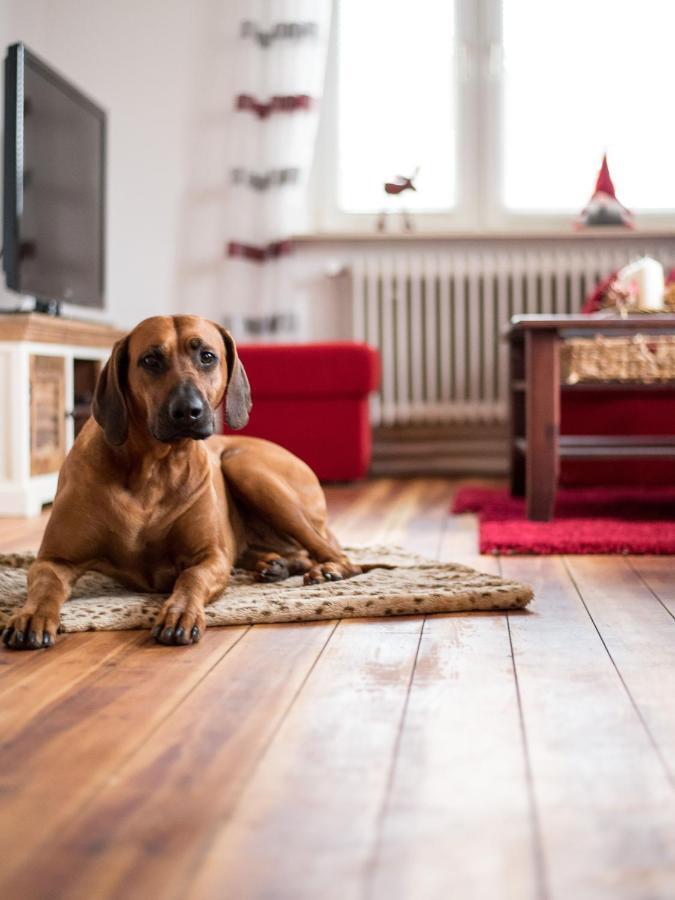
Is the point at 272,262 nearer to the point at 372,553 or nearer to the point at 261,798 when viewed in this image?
the point at 372,553

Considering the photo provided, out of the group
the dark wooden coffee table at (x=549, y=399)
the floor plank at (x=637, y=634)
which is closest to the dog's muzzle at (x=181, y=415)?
the floor plank at (x=637, y=634)

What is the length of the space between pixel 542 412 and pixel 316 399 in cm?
153

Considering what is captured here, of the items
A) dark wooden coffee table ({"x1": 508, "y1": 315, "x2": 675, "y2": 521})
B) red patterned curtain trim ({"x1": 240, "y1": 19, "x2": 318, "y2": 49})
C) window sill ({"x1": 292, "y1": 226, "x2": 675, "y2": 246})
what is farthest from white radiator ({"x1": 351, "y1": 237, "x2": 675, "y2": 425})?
dark wooden coffee table ({"x1": 508, "y1": 315, "x2": 675, "y2": 521})

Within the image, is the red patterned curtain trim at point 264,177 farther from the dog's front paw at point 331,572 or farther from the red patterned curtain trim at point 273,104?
the dog's front paw at point 331,572

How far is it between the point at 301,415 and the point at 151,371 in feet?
8.79

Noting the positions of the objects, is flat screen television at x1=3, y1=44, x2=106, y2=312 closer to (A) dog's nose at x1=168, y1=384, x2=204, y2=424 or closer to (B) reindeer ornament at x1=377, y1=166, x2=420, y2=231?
(B) reindeer ornament at x1=377, y1=166, x2=420, y2=231

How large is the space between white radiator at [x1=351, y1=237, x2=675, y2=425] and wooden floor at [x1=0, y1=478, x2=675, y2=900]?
11.1ft

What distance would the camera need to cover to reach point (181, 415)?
1.92m

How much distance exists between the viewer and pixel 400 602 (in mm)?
2072

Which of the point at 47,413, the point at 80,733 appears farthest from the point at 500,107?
the point at 80,733

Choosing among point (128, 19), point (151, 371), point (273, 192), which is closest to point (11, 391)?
point (151, 371)

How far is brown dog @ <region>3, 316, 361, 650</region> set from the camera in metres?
1.94

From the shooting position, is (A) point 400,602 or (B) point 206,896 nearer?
(B) point 206,896

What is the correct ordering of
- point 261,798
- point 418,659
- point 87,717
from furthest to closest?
point 418,659 → point 87,717 → point 261,798
